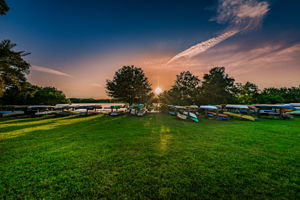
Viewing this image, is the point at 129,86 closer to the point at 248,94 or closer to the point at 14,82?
the point at 14,82

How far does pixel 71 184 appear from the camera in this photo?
2963 millimetres

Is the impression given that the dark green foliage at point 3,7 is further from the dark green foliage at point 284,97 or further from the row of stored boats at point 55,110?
the dark green foliage at point 284,97

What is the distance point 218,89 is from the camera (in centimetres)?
2834

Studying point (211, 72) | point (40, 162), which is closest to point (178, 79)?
point (211, 72)

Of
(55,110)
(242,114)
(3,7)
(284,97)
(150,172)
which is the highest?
(3,7)

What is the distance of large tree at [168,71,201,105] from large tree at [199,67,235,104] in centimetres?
272

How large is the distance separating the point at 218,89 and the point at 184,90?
877 centimetres

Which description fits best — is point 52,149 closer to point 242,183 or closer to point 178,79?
point 242,183

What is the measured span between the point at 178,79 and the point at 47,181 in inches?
1350

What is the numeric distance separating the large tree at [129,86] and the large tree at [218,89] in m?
16.1

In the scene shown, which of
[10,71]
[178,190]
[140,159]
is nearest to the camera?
[178,190]

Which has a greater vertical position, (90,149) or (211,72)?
(211,72)

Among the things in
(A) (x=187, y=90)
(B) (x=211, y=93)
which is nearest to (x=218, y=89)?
(B) (x=211, y=93)

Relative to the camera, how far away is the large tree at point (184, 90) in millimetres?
31312
